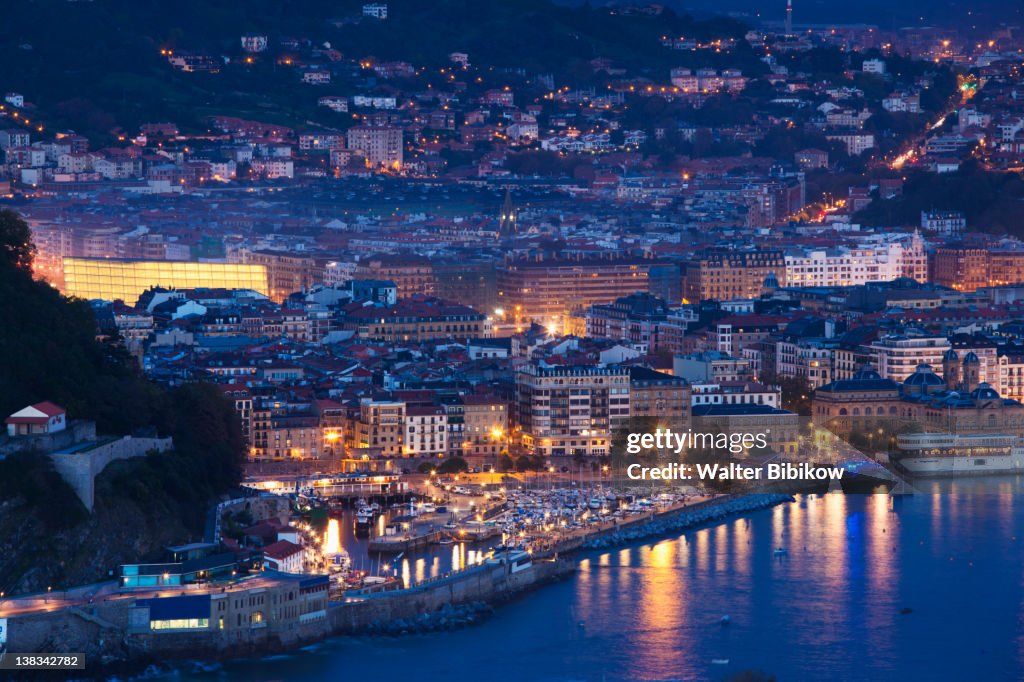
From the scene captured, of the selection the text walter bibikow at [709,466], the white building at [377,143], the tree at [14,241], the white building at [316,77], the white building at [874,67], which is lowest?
the text walter bibikow at [709,466]

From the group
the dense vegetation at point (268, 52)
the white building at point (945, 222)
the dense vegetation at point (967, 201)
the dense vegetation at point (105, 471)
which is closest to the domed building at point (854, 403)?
the dense vegetation at point (105, 471)

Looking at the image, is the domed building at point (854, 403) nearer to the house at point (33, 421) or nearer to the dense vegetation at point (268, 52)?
the house at point (33, 421)

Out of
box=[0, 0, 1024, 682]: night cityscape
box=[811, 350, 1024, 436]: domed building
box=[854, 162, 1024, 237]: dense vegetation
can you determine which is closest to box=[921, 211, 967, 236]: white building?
box=[854, 162, 1024, 237]: dense vegetation

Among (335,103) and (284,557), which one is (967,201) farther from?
(284,557)

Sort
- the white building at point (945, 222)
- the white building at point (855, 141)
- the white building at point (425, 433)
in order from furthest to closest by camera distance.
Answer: the white building at point (855, 141) → the white building at point (945, 222) → the white building at point (425, 433)

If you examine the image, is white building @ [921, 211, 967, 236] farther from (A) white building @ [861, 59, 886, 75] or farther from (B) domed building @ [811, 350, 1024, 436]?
(A) white building @ [861, 59, 886, 75]

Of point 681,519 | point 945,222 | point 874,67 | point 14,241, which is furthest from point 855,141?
point 14,241
